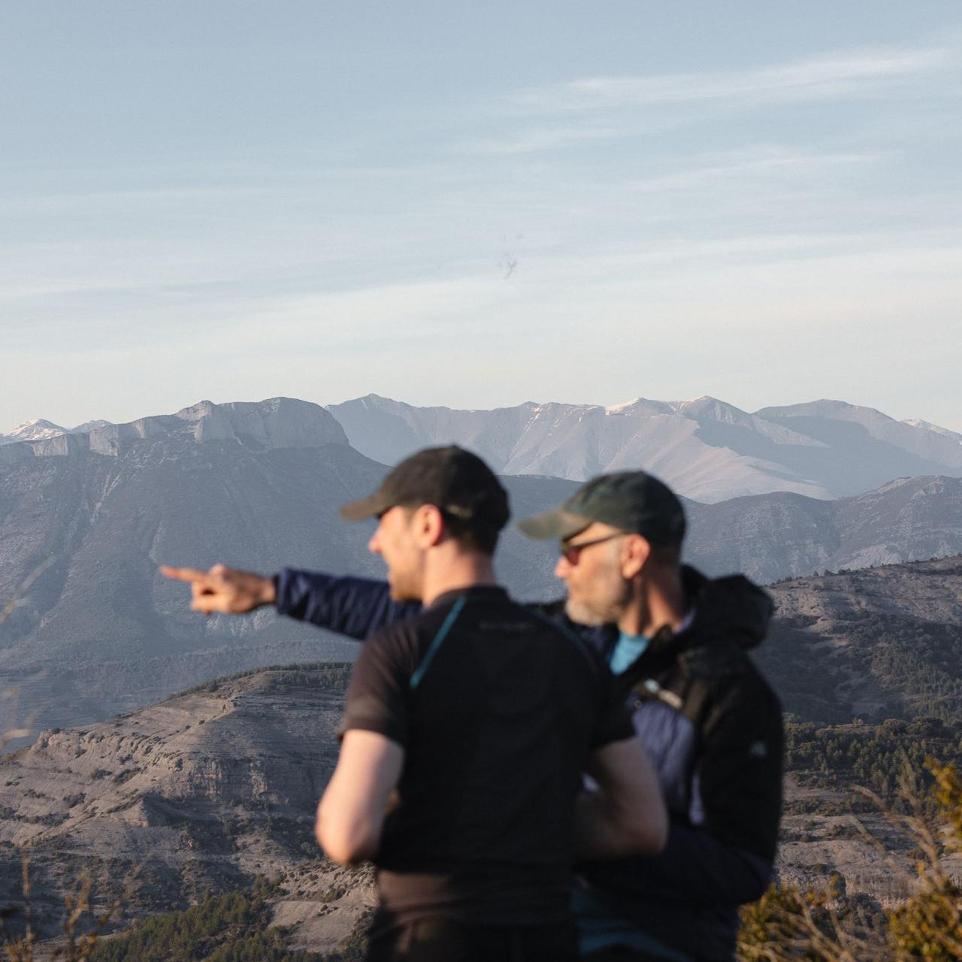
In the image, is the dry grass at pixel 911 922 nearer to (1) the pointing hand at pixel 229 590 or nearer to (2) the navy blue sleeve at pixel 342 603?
(2) the navy blue sleeve at pixel 342 603

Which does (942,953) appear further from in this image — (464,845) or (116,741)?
(116,741)

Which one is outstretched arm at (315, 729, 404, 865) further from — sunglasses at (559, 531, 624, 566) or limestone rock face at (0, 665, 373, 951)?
limestone rock face at (0, 665, 373, 951)

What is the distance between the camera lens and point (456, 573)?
13.9ft

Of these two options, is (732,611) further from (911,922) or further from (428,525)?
(911,922)

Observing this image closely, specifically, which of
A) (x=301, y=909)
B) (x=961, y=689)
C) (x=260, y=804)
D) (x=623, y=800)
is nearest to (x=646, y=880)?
(x=623, y=800)

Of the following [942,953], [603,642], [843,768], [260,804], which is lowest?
[260,804]

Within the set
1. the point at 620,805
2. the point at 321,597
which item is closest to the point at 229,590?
the point at 321,597

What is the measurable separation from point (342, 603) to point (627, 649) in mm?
1028

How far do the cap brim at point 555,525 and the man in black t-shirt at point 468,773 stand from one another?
882 millimetres

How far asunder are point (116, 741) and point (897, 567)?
9348 cm

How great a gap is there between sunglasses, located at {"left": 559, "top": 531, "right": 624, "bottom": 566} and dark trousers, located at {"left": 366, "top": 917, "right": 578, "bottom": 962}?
1.46 metres

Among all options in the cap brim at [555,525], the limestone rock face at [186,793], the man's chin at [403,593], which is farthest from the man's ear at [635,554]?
the limestone rock face at [186,793]

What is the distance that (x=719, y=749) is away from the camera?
461 centimetres

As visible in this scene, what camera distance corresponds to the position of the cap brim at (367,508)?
437 cm
